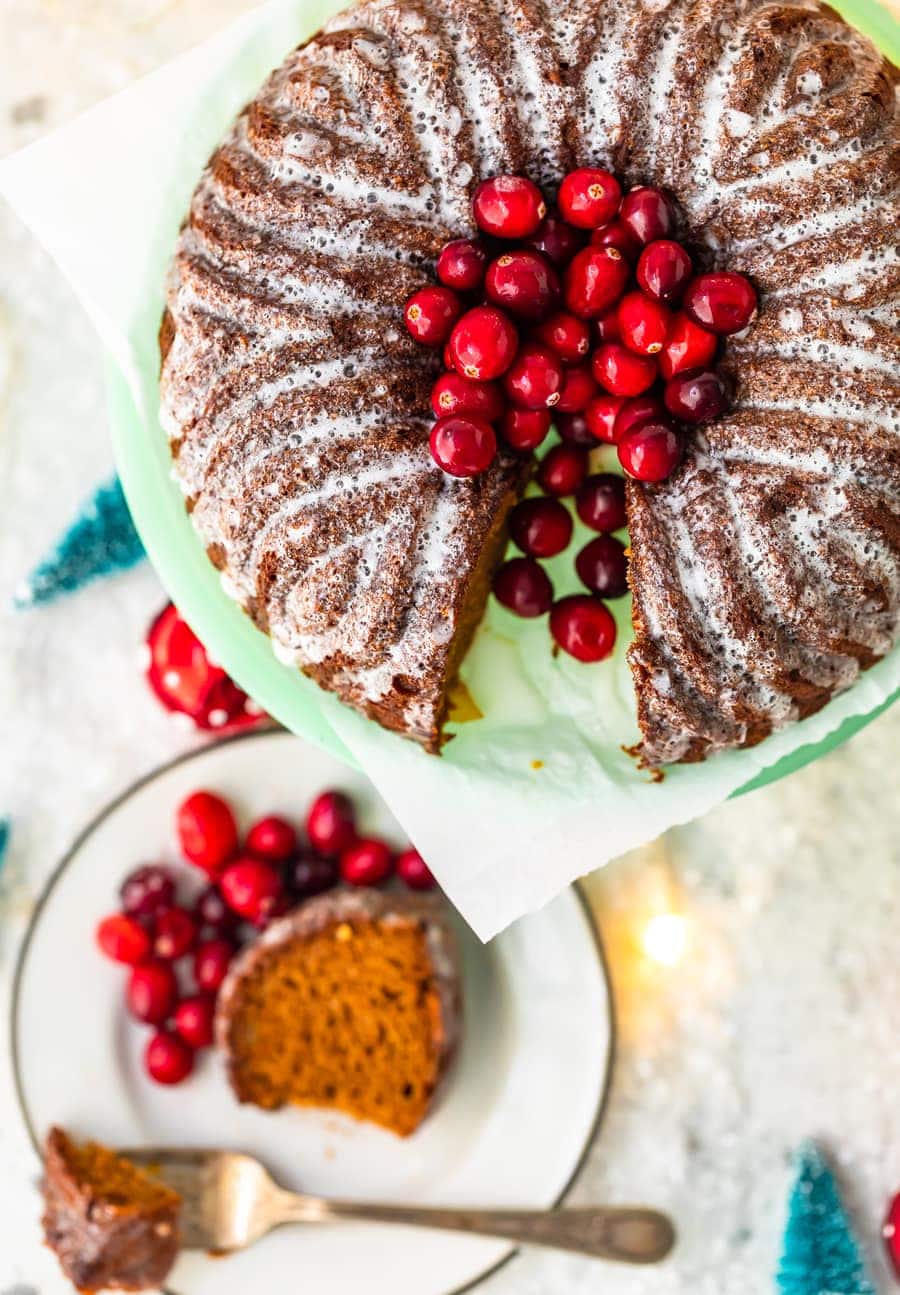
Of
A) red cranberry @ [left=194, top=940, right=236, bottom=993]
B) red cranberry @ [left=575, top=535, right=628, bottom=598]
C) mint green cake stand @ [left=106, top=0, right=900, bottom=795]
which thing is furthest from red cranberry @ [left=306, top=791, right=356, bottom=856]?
red cranberry @ [left=575, top=535, right=628, bottom=598]

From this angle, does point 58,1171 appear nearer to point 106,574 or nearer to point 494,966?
point 494,966

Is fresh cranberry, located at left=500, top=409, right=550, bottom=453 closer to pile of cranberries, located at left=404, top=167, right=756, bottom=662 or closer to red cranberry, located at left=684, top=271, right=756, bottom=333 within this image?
pile of cranberries, located at left=404, top=167, right=756, bottom=662

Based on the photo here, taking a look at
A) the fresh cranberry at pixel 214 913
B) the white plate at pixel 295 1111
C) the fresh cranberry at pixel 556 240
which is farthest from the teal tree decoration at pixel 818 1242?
the fresh cranberry at pixel 556 240

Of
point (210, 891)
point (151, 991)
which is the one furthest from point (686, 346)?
point (151, 991)

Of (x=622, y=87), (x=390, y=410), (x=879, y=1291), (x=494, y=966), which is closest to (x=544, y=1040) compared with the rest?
(x=494, y=966)

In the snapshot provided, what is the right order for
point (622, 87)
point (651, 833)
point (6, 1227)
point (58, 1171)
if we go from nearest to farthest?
point (622, 87)
point (651, 833)
point (58, 1171)
point (6, 1227)

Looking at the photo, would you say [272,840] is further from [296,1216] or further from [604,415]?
[604,415]
